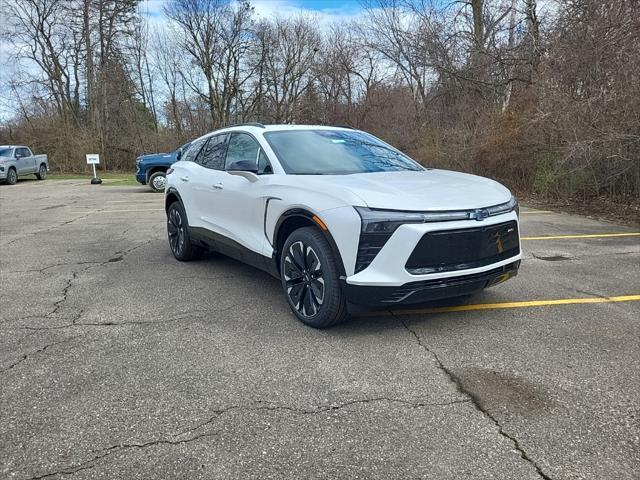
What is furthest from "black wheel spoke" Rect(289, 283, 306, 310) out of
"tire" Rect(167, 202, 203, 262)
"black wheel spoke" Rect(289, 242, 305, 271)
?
"tire" Rect(167, 202, 203, 262)

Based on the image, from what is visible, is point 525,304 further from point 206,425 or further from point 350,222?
point 206,425

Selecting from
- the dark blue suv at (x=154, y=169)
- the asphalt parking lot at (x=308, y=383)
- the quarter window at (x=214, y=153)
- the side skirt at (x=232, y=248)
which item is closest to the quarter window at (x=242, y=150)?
the quarter window at (x=214, y=153)

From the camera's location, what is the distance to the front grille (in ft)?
11.1

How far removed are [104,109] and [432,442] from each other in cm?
3509

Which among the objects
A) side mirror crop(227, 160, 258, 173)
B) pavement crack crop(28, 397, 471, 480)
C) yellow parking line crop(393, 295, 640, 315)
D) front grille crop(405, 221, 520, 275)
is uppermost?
side mirror crop(227, 160, 258, 173)

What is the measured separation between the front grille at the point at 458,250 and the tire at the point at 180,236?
138 inches

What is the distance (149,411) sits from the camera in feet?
9.16

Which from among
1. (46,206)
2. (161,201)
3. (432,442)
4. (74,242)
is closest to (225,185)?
(432,442)

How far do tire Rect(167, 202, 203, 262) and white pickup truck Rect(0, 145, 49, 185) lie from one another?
64.5 ft

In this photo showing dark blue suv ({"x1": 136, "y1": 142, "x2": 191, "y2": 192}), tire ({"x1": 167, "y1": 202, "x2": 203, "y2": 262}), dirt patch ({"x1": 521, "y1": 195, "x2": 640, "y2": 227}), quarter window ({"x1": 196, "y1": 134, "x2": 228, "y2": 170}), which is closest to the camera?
quarter window ({"x1": 196, "y1": 134, "x2": 228, "y2": 170})

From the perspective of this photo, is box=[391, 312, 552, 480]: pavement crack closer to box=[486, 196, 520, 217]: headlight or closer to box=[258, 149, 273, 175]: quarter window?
box=[486, 196, 520, 217]: headlight

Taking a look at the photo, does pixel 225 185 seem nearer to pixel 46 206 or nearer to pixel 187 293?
pixel 187 293

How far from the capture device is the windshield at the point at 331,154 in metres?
4.44

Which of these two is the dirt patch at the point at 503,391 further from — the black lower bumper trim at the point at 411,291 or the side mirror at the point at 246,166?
the side mirror at the point at 246,166
